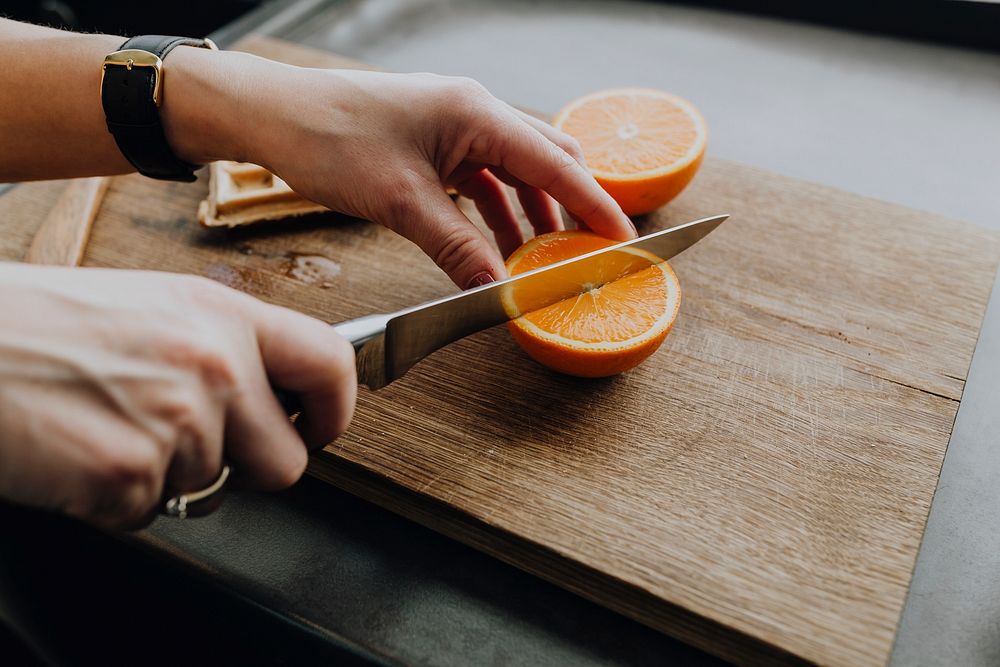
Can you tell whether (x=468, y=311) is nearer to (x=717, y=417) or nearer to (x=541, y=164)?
(x=541, y=164)

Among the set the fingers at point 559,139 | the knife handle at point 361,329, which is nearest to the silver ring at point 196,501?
the knife handle at point 361,329

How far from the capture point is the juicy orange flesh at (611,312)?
3.76 ft

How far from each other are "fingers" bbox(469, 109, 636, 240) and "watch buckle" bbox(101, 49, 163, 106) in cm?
58

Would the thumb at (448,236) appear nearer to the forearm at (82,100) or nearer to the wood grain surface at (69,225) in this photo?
the forearm at (82,100)

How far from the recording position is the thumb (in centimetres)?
116

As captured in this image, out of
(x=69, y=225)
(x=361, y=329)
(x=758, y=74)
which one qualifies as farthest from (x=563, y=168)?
(x=758, y=74)

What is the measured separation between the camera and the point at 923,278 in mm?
1393

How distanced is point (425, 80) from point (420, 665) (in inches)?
36.1

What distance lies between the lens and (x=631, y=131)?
1.50 meters

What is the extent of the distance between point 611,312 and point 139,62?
0.95 metres

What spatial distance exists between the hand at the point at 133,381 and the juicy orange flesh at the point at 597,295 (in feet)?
1.40

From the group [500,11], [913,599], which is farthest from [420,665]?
[500,11]

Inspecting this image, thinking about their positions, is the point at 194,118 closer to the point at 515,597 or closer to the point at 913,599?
the point at 515,597

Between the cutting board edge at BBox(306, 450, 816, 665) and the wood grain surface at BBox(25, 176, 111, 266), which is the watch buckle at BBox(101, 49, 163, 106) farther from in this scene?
the cutting board edge at BBox(306, 450, 816, 665)
